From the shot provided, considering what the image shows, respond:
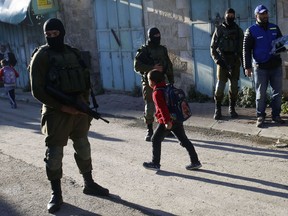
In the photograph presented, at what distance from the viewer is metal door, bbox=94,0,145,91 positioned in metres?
11.3

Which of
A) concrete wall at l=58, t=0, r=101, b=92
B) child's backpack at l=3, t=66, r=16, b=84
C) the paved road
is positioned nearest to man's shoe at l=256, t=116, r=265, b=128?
the paved road

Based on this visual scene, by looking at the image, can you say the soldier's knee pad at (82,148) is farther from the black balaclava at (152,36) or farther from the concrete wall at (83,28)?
the concrete wall at (83,28)

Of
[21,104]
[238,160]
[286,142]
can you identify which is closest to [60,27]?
[238,160]

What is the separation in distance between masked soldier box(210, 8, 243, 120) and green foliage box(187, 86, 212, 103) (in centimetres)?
177

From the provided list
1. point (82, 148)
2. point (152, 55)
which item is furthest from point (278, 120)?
point (82, 148)

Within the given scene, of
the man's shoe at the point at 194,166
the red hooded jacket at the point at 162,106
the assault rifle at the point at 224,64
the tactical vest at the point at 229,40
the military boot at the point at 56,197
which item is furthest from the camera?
the assault rifle at the point at 224,64

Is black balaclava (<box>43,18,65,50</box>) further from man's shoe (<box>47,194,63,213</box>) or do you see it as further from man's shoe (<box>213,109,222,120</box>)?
man's shoe (<box>213,109,222,120</box>)

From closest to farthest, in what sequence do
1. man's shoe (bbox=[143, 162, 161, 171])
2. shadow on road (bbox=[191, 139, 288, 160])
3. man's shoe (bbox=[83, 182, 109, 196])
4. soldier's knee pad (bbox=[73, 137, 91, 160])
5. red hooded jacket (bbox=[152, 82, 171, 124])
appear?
soldier's knee pad (bbox=[73, 137, 91, 160])
man's shoe (bbox=[83, 182, 109, 196])
red hooded jacket (bbox=[152, 82, 171, 124])
man's shoe (bbox=[143, 162, 161, 171])
shadow on road (bbox=[191, 139, 288, 160])

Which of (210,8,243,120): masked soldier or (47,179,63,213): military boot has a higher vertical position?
(210,8,243,120): masked soldier

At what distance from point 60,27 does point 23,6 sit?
1050 cm

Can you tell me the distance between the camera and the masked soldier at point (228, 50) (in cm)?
782

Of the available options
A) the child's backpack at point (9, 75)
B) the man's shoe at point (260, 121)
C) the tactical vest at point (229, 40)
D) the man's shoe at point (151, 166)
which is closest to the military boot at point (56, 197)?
the man's shoe at point (151, 166)

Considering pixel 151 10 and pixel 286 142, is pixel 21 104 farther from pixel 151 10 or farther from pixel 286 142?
pixel 286 142

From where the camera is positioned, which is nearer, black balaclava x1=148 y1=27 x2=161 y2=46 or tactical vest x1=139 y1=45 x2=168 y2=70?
black balaclava x1=148 y1=27 x2=161 y2=46
